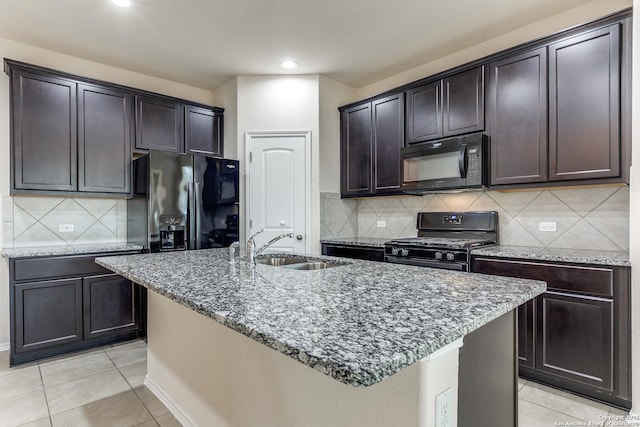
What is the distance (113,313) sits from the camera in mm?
3047

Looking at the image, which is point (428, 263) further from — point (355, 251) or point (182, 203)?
point (182, 203)

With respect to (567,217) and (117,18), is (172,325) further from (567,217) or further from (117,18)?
(567,217)

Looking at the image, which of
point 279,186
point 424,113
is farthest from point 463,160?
point 279,186

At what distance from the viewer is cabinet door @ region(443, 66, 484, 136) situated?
2.86 m

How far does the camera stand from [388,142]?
354cm

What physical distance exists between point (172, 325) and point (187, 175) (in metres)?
1.69

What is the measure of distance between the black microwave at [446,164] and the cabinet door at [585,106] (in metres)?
0.49

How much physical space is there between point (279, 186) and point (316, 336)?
3.13 metres

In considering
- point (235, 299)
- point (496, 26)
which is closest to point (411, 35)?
point (496, 26)

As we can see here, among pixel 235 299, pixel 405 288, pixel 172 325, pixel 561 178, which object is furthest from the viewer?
pixel 561 178

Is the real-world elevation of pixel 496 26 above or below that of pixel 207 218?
above

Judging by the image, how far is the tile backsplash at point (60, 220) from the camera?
3.00 meters

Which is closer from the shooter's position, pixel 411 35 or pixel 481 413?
pixel 481 413

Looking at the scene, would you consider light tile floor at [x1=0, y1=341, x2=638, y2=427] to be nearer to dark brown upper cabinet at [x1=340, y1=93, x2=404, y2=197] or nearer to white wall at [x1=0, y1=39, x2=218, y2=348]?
white wall at [x1=0, y1=39, x2=218, y2=348]
